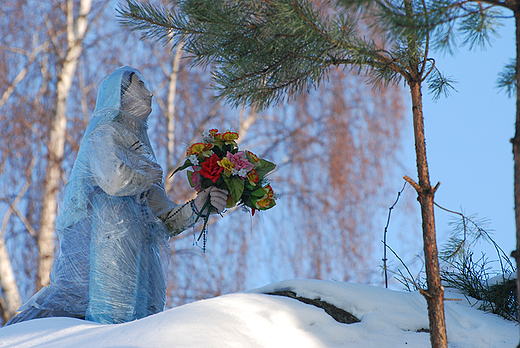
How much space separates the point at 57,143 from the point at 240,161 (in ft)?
14.0

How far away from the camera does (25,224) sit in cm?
604

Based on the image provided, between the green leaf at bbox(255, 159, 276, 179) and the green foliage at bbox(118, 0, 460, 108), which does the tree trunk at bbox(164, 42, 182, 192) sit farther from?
the green leaf at bbox(255, 159, 276, 179)

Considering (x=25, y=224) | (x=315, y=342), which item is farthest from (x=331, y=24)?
(x=25, y=224)

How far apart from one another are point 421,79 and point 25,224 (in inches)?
206

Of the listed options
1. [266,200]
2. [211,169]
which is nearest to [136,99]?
[211,169]

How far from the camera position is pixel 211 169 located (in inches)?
101

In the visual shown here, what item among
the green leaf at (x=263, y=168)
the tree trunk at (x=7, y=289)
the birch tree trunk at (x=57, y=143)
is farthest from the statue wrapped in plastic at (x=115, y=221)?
the tree trunk at (x=7, y=289)

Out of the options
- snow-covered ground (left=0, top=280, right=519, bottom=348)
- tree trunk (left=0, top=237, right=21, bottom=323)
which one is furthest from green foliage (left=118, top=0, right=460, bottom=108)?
tree trunk (left=0, top=237, right=21, bottom=323)

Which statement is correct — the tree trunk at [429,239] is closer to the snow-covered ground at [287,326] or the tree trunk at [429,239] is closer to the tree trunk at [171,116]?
the snow-covered ground at [287,326]

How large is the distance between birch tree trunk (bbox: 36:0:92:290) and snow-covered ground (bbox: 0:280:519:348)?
3.78 meters

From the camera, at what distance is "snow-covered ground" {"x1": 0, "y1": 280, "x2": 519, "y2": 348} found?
189 centimetres

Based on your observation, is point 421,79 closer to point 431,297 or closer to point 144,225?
point 431,297

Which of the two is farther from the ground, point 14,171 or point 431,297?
point 14,171

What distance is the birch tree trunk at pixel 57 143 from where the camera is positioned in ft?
19.3
